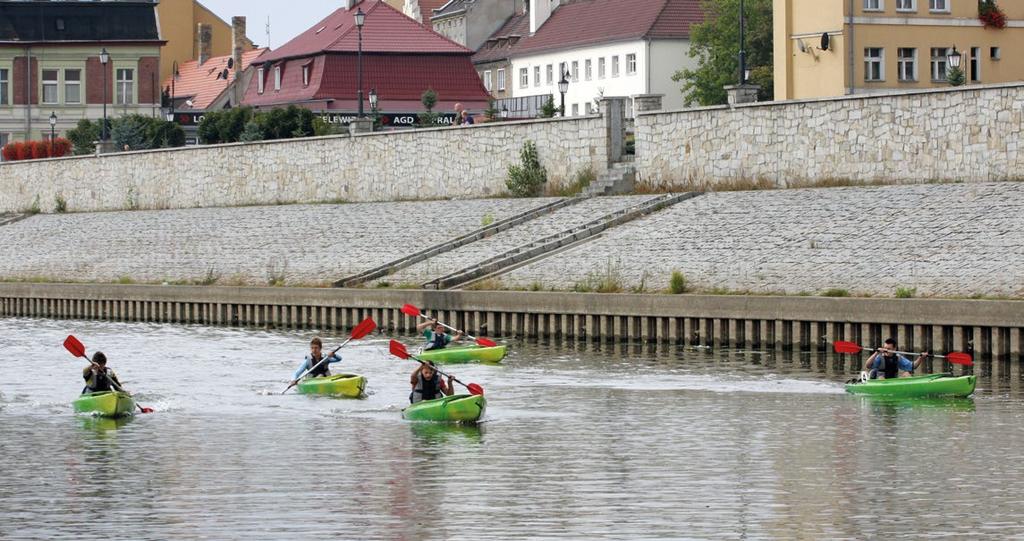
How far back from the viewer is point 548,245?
56.6 m

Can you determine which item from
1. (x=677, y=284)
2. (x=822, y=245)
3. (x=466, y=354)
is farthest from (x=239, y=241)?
(x=822, y=245)

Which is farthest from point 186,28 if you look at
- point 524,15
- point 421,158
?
point 421,158

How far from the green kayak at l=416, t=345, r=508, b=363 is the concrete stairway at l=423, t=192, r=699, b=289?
8.87 meters

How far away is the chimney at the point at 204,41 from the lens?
153 meters

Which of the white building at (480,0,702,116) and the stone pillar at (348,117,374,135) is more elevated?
the white building at (480,0,702,116)

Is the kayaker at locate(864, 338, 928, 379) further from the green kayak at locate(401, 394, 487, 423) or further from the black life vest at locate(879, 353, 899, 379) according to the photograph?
the green kayak at locate(401, 394, 487, 423)

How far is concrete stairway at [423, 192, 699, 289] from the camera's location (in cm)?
5550

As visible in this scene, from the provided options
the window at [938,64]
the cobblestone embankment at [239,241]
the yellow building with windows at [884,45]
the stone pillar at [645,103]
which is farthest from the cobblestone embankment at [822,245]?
the window at [938,64]

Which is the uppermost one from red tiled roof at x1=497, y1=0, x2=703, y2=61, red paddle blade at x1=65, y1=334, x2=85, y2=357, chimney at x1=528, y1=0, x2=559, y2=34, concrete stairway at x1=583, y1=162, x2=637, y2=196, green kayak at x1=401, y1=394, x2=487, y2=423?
chimney at x1=528, y1=0, x2=559, y2=34

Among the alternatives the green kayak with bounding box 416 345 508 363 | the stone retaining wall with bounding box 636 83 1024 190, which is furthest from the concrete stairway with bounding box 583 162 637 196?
the green kayak with bounding box 416 345 508 363

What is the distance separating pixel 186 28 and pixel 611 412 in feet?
407

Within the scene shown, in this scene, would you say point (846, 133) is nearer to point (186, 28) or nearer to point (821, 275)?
point (821, 275)

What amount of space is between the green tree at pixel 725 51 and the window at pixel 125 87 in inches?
1287

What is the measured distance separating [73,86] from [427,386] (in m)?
87.0
